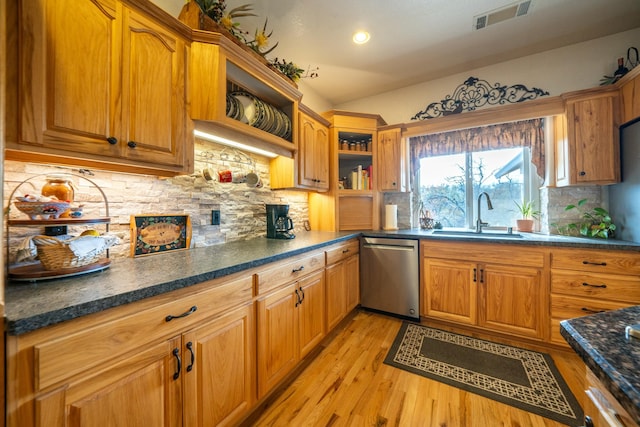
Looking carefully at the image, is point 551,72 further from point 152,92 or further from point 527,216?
point 152,92

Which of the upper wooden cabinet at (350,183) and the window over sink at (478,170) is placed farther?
the upper wooden cabinet at (350,183)

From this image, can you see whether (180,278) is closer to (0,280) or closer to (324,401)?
(0,280)

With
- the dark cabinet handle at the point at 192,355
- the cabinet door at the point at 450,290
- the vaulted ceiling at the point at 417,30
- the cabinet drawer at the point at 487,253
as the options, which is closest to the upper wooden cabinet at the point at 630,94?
→ the vaulted ceiling at the point at 417,30

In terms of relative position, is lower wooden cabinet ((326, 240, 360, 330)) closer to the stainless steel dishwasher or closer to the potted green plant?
Answer: the stainless steel dishwasher

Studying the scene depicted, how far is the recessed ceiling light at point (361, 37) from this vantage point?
216 cm

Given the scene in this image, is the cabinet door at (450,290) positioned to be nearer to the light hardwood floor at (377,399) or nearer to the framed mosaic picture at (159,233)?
the light hardwood floor at (377,399)

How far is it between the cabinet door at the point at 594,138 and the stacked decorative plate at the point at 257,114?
2613 mm

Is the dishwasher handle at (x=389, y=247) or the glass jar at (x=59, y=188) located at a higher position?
the glass jar at (x=59, y=188)

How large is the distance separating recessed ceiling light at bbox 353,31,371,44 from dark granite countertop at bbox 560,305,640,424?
246cm

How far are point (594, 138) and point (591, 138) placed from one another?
18mm

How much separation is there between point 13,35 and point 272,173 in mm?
1691

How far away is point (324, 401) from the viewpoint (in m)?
1.52

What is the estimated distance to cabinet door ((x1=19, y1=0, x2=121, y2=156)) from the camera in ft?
2.91

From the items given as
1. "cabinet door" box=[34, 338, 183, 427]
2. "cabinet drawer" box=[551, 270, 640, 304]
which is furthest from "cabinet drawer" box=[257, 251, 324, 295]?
A: "cabinet drawer" box=[551, 270, 640, 304]
